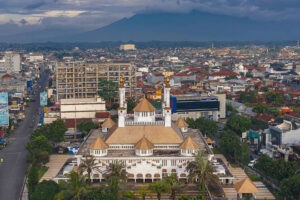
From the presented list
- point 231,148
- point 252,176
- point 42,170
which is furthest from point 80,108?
point 252,176

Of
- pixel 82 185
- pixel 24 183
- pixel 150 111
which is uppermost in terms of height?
pixel 150 111

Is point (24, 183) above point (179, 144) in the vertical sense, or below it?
below

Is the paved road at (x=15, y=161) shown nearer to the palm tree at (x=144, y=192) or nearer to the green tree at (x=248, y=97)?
the palm tree at (x=144, y=192)

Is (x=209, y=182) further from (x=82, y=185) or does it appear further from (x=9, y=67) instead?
(x=9, y=67)

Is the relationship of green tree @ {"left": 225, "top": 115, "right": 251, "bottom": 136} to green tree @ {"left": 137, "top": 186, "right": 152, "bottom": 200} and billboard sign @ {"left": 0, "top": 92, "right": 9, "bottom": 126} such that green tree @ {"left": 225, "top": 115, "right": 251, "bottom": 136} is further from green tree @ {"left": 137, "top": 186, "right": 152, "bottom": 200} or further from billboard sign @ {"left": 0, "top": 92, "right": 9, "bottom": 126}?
billboard sign @ {"left": 0, "top": 92, "right": 9, "bottom": 126}

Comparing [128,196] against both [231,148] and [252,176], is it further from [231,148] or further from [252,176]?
[231,148]

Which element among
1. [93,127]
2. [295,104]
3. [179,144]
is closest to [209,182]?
[179,144]

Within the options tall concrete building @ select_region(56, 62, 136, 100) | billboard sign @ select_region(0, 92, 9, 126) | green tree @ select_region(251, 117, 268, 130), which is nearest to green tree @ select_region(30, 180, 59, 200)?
billboard sign @ select_region(0, 92, 9, 126)
